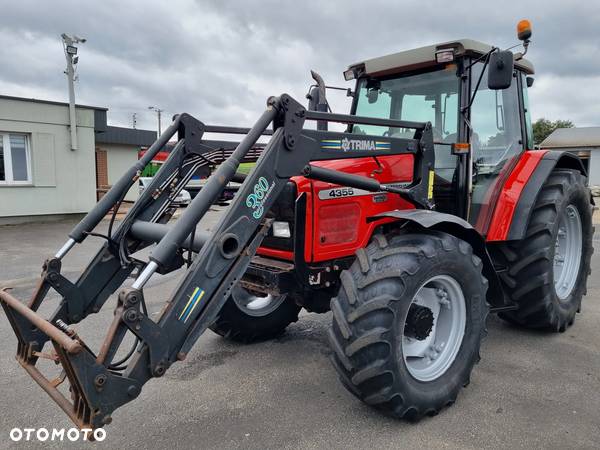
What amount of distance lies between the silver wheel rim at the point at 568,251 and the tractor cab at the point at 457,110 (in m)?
1.01

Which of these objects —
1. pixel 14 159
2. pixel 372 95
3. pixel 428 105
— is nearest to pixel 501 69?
pixel 428 105

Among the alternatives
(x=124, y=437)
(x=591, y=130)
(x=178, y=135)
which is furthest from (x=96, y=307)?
(x=591, y=130)

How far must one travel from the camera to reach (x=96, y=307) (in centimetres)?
308

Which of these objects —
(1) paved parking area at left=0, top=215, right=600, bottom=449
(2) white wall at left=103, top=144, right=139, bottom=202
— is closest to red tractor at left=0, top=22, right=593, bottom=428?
(1) paved parking area at left=0, top=215, right=600, bottom=449

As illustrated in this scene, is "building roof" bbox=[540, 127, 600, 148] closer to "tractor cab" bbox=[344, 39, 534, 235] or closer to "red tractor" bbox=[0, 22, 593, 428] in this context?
"tractor cab" bbox=[344, 39, 534, 235]

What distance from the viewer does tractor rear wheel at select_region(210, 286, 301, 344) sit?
3.87 meters

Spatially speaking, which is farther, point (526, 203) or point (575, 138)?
point (575, 138)

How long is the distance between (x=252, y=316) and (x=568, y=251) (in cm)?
322

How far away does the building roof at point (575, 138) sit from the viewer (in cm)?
2825

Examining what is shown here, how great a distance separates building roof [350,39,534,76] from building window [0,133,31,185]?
38.4ft

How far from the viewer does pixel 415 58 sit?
3713mm

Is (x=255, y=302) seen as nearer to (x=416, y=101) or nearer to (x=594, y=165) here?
(x=416, y=101)

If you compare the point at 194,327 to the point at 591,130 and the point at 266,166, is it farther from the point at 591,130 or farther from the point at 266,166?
the point at 591,130

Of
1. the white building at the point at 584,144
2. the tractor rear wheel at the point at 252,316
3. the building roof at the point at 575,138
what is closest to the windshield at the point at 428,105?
the tractor rear wheel at the point at 252,316
